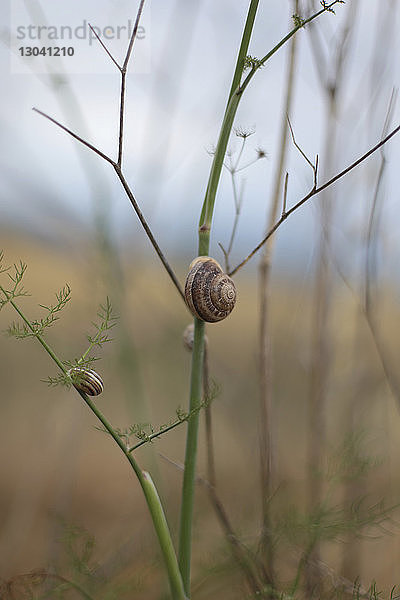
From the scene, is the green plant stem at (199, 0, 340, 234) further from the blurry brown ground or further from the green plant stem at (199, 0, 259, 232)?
the blurry brown ground

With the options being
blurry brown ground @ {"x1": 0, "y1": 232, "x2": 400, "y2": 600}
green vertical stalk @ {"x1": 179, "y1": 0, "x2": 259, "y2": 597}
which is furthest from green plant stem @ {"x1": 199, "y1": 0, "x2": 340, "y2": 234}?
blurry brown ground @ {"x1": 0, "y1": 232, "x2": 400, "y2": 600}

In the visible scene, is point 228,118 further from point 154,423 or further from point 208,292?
point 154,423

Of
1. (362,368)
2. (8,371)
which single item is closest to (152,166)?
(362,368)

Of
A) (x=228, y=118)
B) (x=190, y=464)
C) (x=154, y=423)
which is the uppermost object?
(x=154, y=423)

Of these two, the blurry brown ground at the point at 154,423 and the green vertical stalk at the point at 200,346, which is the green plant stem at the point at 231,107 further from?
the blurry brown ground at the point at 154,423

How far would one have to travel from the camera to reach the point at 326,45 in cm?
47

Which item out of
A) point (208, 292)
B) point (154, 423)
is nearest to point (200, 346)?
point (208, 292)

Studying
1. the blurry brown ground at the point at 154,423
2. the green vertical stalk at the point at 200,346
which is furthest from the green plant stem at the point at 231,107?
the blurry brown ground at the point at 154,423

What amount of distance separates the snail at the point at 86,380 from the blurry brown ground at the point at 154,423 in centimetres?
9

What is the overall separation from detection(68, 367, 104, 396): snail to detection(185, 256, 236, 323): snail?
50 millimetres

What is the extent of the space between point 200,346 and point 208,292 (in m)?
0.02

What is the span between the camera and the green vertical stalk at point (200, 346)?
8.9 inches

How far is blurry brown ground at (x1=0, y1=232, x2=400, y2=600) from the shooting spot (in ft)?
1.78

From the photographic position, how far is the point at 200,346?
237mm
